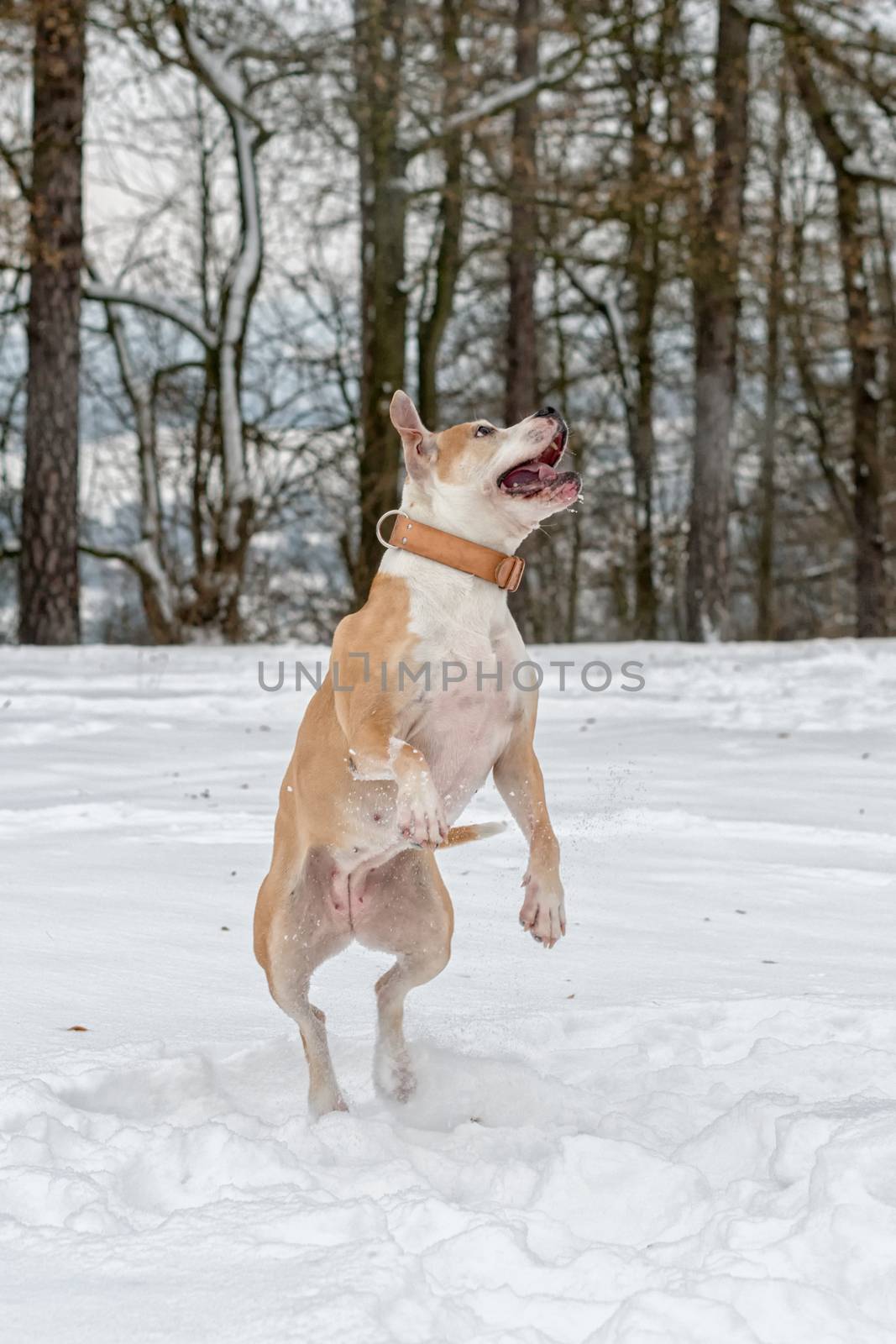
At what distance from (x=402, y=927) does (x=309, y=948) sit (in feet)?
0.72

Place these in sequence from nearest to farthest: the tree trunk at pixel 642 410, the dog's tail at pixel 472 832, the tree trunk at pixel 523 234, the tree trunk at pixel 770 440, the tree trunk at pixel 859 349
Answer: the dog's tail at pixel 472 832 < the tree trunk at pixel 523 234 < the tree trunk at pixel 859 349 < the tree trunk at pixel 642 410 < the tree trunk at pixel 770 440

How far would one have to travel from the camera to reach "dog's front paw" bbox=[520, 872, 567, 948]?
3.04m

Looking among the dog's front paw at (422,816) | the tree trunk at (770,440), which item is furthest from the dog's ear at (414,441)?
the tree trunk at (770,440)

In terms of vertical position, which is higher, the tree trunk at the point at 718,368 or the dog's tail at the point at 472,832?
the tree trunk at the point at 718,368

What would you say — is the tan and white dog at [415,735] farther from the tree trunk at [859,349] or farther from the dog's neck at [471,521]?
the tree trunk at [859,349]

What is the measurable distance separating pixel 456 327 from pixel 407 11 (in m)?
8.79

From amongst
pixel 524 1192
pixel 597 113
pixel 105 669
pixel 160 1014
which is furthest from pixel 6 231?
pixel 524 1192

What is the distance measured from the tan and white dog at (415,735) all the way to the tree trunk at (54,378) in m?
10.4

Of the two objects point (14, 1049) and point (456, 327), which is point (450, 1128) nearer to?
point (14, 1049)

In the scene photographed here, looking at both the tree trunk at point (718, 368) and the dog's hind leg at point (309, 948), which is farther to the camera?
the tree trunk at point (718, 368)

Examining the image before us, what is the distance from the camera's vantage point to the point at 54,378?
1297 cm

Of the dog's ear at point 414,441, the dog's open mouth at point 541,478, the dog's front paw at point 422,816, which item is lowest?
the dog's front paw at point 422,816

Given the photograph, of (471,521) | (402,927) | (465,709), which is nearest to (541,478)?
(471,521)

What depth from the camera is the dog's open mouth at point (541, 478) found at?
9.91 ft
